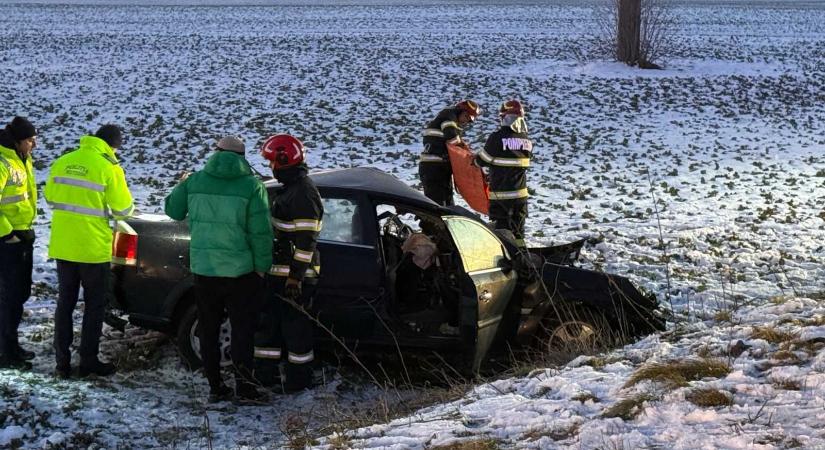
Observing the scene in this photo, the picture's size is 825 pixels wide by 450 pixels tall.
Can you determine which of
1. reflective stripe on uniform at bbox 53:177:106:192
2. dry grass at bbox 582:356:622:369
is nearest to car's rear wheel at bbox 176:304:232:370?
reflective stripe on uniform at bbox 53:177:106:192

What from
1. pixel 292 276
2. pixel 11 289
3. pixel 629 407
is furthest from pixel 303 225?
pixel 629 407

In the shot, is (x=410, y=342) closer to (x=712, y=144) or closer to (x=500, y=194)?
(x=500, y=194)

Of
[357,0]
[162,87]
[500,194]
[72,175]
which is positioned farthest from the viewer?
[357,0]

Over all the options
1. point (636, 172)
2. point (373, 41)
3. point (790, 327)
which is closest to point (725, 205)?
point (636, 172)

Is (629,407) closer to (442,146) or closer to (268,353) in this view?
(268,353)

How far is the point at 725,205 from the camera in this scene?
1245 centimetres

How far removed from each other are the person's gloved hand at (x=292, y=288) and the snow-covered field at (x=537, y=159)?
0.74m

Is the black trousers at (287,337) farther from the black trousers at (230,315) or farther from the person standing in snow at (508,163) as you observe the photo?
the person standing in snow at (508,163)

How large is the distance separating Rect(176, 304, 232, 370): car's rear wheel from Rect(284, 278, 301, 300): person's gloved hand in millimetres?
668

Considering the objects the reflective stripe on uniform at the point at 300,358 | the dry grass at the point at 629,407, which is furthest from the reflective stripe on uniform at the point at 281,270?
the dry grass at the point at 629,407

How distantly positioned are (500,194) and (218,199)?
361 cm

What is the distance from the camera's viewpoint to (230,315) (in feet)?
20.3

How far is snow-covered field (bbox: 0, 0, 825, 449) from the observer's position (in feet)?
15.4

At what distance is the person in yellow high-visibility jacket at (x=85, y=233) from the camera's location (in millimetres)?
6398
